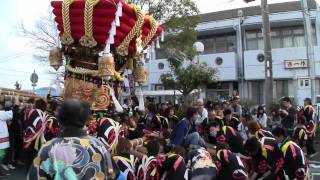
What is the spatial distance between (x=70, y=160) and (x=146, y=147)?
277cm

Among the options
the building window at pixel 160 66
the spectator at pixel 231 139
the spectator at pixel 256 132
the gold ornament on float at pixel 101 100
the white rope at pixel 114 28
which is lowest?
the spectator at pixel 231 139

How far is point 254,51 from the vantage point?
29.5 metres

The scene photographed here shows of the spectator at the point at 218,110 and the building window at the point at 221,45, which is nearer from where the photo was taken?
the spectator at the point at 218,110

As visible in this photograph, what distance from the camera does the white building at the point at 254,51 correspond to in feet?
92.6

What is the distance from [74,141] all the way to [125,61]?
13.7ft

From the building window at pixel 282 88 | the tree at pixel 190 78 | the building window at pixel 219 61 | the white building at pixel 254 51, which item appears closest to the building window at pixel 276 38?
the white building at pixel 254 51

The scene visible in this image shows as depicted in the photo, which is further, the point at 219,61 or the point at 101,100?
the point at 219,61

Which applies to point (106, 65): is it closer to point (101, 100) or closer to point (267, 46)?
point (101, 100)

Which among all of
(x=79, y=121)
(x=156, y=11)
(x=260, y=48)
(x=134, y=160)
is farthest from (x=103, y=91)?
(x=260, y=48)

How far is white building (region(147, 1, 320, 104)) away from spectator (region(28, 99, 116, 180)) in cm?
2597

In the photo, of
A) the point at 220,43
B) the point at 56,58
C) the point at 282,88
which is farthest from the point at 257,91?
the point at 56,58

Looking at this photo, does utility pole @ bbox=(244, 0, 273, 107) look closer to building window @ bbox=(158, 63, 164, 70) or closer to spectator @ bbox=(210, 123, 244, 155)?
spectator @ bbox=(210, 123, 244, 155)

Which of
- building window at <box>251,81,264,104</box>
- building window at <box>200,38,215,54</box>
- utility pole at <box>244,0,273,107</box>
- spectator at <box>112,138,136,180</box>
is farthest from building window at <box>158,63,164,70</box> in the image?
spectator at <box>112,138,136,180</box>

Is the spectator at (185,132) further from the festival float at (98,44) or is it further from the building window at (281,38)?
the building window at (281,38)
